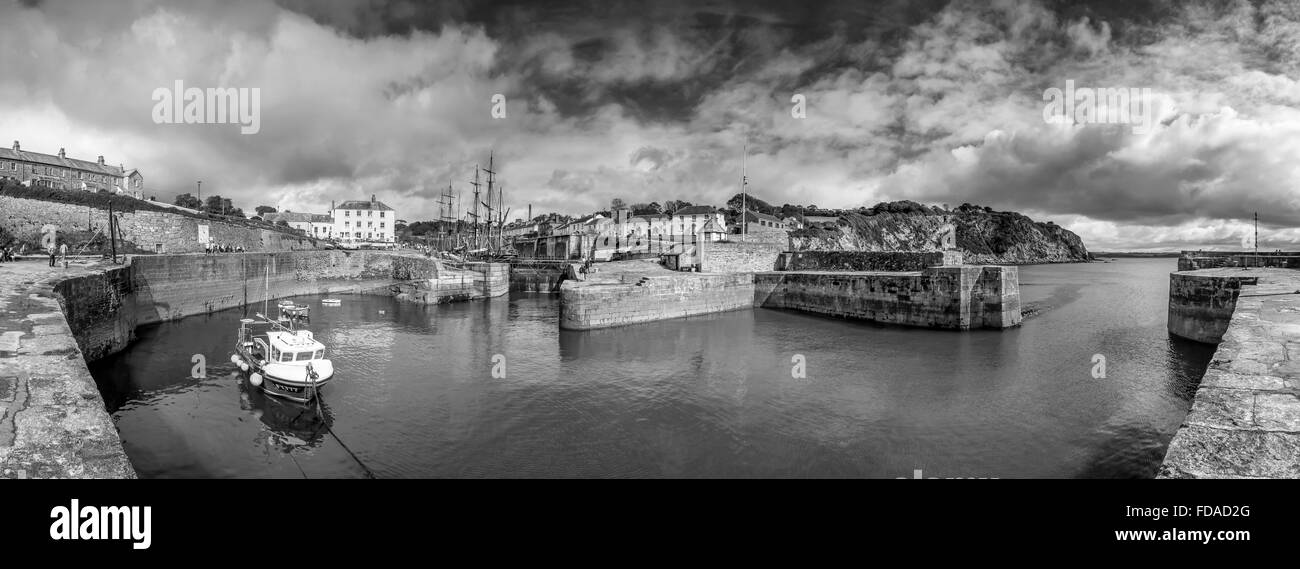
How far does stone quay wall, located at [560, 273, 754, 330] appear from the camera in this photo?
87.2 feet

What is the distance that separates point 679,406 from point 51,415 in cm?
1185

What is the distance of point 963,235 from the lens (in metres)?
147

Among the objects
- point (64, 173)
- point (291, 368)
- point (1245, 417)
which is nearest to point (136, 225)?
point (64, 173)

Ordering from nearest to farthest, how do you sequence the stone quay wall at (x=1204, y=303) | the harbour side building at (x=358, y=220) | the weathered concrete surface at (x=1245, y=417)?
the weathered concrete surface at (x=1245, y=417) < the stone quay wall at (x=1204, y=303) < the harbour side building at (x=358, y=220)

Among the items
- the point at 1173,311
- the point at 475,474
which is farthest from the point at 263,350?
the point at 1173,311

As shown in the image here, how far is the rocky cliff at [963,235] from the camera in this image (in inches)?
4419

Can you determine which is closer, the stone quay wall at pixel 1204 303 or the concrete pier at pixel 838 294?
the stone quay wall at pixel 1204 303

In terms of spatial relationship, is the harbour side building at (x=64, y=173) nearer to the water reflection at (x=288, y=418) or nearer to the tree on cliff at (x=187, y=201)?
the tree on cliff at (x=187, y=201)

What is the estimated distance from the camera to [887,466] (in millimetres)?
10805

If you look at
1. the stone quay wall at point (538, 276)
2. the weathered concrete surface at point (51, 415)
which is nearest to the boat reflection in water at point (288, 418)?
the weathered concrete surface at point (51, 415)

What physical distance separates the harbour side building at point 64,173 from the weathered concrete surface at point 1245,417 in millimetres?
75219

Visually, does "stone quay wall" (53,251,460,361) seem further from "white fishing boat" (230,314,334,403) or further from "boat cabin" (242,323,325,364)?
"white fishing boat" (230,314,334,403)

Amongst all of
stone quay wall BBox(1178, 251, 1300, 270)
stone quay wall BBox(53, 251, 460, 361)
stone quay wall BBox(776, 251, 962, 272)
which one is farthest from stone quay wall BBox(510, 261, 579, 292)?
stone quay wall BBox(1178, 251, 1300, 270)
